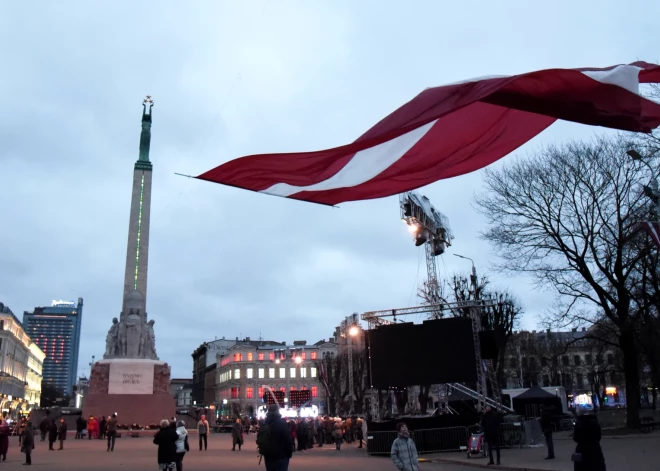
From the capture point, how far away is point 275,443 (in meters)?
7.83

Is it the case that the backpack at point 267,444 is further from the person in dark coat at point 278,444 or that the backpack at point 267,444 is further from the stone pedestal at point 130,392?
the stone pedestal at point 130,392

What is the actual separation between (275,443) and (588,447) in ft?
13.2

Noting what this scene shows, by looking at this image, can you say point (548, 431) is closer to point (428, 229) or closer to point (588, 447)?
point (588, 447)

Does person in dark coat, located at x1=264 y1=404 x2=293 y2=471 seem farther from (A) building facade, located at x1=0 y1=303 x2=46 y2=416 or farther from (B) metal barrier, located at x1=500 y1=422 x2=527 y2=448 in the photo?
(A) building facade, located at x1=0 y1=303 x2=46 y2=416

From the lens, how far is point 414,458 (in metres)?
8.47

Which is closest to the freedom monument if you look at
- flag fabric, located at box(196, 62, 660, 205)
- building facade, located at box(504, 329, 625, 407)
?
building facade, located at box(504, 329, 625, 407)

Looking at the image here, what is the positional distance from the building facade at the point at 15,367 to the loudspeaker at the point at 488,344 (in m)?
72.3

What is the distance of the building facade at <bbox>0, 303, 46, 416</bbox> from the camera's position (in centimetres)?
8888

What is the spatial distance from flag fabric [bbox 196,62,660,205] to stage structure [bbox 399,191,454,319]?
3066 centimetres

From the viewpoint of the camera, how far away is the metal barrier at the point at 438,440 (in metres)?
22.9

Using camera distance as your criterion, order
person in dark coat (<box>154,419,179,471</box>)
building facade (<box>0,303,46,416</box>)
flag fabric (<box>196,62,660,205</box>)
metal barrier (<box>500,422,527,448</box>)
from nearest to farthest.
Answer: flag fabric (<box>196,62,660,205</box>)
person in dark coat (<box>154,419,179,471</box>)
metal barrier (<box>500,422,527,448</box>)
building facade (<box>0,303,46,416</box>)

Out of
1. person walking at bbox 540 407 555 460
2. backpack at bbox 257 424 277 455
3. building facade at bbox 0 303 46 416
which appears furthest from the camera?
building facade at bbox 0 303 46 416

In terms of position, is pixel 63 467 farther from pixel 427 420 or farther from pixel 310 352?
pixel 310 352

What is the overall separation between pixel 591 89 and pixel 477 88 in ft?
5.16
